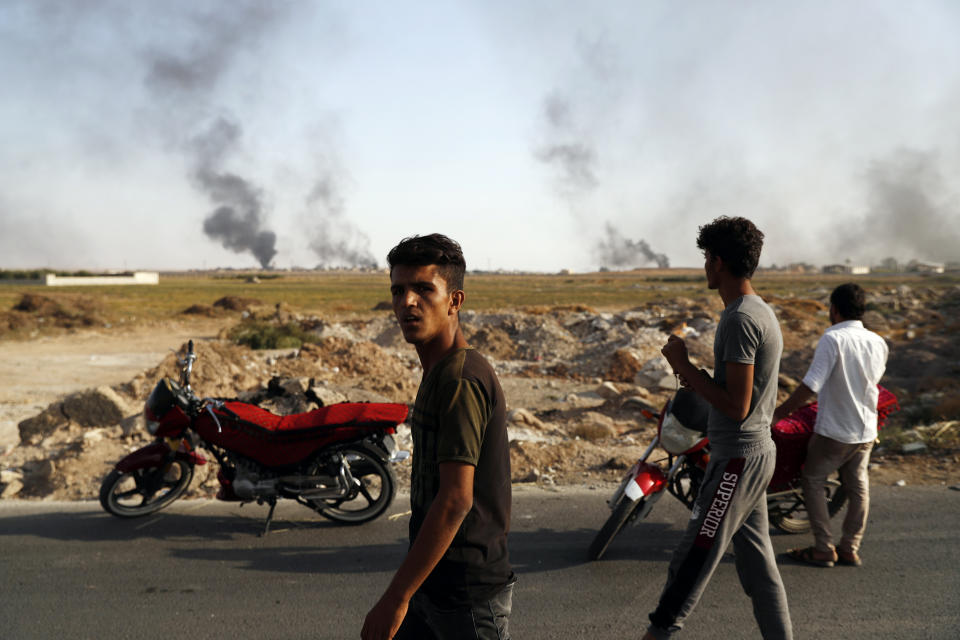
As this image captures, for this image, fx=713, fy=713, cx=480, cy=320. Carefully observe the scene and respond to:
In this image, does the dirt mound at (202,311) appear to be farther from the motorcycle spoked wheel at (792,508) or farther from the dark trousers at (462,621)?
Answer: the dark trousers at (462,621)

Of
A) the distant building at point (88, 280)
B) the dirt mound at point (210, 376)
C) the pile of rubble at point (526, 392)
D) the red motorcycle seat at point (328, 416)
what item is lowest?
the pile of rubble at point (526, 392)

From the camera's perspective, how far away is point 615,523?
15.0 feet

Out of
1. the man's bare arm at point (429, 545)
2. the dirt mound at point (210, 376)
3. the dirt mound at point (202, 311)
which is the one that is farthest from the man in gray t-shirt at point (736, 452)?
the dirt mound at point (202, 311)

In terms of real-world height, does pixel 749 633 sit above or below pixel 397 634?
below

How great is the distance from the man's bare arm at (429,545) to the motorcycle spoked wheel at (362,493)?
12.2 feet

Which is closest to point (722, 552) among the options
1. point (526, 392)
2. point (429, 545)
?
point (429, 545)

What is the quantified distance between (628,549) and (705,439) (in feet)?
3.29

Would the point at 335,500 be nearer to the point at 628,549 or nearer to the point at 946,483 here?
the point at 628,549

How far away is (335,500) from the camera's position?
5637 millimetres

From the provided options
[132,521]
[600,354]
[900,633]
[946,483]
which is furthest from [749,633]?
[600,354]

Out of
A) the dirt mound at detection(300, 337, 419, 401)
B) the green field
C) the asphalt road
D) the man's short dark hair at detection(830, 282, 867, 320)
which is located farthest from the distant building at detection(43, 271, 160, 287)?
the man's short dark hair at detection(830, 282, 867, 320)

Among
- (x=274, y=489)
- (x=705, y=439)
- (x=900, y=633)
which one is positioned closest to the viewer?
(x=900, y=633)

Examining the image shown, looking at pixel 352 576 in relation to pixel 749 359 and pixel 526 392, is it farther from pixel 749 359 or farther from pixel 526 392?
pixel 526 392

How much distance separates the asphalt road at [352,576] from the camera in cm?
380
